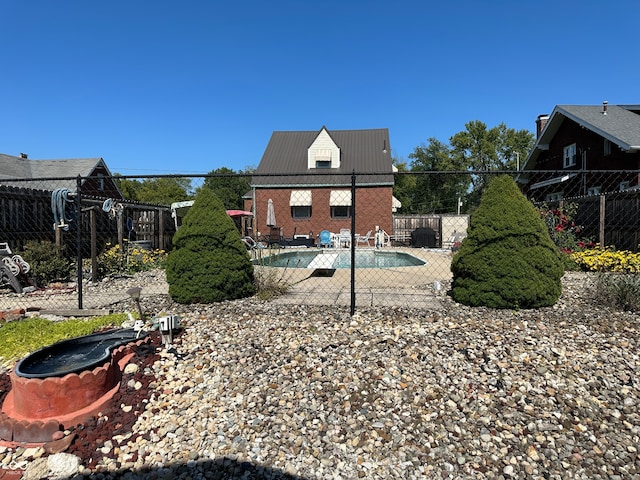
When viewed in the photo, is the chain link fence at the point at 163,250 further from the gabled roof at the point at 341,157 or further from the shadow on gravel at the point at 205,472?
the gabled roof at the point at 341,157

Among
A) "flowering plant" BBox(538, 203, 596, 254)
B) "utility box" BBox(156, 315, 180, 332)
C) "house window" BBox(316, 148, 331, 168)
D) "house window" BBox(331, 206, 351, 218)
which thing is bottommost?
"utility box" BBox(156, 315, 180, 332)

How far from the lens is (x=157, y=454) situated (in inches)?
99.3

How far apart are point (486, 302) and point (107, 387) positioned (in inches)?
176

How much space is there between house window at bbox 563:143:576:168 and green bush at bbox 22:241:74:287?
21725 mm

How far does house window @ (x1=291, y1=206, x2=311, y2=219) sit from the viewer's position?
23.9m

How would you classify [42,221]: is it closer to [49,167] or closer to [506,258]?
[506,258]

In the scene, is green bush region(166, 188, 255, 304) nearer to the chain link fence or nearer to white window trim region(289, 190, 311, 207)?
the chain link fence

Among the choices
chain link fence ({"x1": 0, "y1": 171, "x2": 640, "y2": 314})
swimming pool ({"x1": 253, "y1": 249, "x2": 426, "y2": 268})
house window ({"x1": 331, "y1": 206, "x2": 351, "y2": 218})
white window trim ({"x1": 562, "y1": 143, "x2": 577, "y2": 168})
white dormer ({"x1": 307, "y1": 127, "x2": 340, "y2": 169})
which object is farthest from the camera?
white dormer ({"x1": 307, "y1": 127, "x2": 340, "y2": 169})

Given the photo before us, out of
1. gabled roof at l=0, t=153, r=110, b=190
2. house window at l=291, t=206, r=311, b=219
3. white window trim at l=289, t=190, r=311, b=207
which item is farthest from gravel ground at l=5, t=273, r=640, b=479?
gabled roof at l=0, t=153, r=110, b=190

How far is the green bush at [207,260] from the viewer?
5.36m

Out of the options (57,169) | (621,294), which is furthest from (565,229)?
(57,169)

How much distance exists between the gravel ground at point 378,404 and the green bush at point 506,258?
52cm

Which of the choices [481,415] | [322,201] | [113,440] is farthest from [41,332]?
[322,201]

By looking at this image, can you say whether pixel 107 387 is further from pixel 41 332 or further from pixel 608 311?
pixel 608 311
